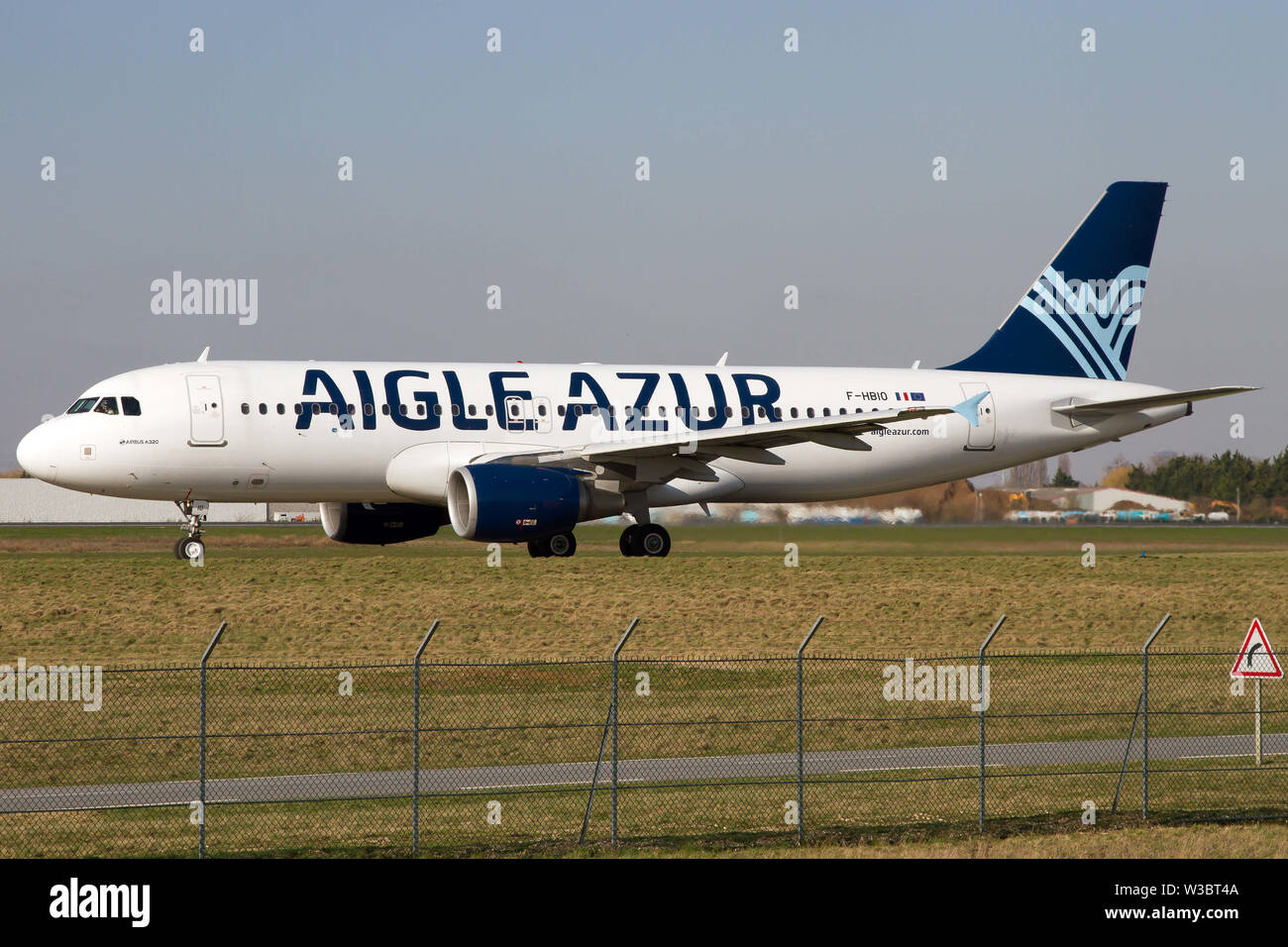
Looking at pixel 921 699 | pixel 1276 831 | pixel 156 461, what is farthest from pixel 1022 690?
pixel 156 461

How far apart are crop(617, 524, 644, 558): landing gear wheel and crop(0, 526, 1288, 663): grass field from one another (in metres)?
0.45

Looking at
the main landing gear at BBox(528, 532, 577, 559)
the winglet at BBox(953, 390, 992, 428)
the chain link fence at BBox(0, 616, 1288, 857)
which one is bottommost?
the chain link fence at BBox(0, 616, 1288, 857)

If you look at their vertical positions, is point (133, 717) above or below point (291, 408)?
below

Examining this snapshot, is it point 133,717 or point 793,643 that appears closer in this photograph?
point 133,717

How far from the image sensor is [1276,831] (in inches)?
616

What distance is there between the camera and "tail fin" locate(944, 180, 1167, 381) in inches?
1631

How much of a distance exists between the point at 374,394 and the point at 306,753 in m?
14.7

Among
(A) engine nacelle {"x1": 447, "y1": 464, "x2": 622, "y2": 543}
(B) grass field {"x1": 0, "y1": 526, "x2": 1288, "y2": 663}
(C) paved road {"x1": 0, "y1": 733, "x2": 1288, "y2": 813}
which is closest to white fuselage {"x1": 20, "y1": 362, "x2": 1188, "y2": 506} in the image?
(B) grass field {"x1": 0, "y1": 526, "x2": 1288, "y2": 663}

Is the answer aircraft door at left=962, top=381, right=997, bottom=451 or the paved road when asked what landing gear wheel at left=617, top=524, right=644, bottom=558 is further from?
the paved road

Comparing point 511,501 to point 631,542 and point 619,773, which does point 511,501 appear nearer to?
point 631,542

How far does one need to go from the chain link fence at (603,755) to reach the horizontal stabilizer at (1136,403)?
986 centimetres

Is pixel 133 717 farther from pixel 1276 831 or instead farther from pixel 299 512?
pixel 299 512
